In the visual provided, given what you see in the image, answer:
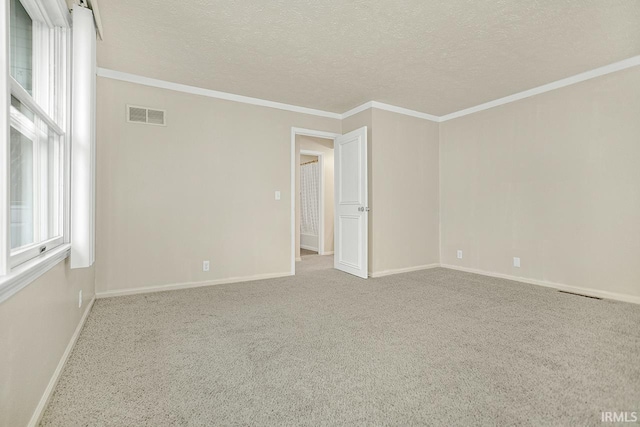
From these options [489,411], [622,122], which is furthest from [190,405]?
[622,122]

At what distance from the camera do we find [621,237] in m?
3.20

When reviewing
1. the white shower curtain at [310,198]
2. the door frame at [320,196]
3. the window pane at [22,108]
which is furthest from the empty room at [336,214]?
the white shower curtain at [310,198]

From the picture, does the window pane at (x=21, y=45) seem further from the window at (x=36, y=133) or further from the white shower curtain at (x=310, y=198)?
the white shower curtain at (x=310, y=198)

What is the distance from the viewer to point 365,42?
2.76 meters

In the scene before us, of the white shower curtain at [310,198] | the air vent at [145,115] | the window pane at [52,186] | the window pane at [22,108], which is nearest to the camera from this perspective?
the window pane at [22,108]

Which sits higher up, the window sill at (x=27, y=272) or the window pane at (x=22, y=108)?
the window pane at (x=22, y=108)

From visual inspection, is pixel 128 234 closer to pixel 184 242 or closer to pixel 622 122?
pixel 184 242

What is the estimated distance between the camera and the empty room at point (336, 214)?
1526 millimetres

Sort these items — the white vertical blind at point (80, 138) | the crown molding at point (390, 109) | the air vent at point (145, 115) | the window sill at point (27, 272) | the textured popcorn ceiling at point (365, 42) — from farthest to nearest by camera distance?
the crown molding at point (390, 109) < the air vent at point (145, 115) < the textured popcorn ceiling at point (365, 42) < the white vertical blind at point (80, 138) < the window sill at point (27, 272)

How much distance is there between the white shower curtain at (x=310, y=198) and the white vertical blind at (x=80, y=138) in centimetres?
524

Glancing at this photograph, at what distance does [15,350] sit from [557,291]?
4.55 m

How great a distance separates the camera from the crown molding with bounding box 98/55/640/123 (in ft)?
10.8

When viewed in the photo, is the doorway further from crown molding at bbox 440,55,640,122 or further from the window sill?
the window sill

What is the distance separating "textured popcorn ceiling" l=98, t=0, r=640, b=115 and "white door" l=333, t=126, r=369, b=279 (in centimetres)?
87
